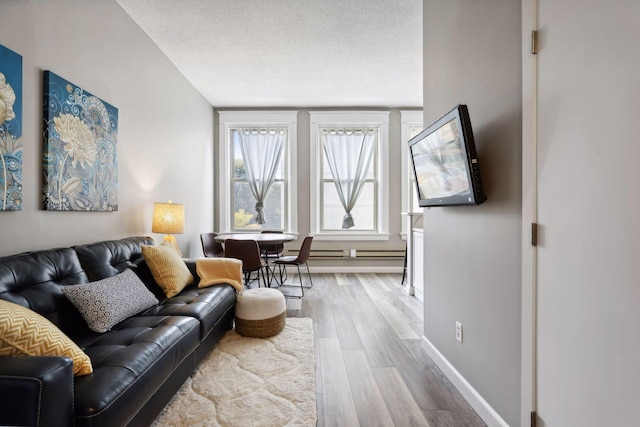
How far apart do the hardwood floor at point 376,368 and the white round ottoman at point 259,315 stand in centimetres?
42

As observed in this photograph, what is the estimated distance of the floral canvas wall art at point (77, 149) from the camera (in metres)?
1.99

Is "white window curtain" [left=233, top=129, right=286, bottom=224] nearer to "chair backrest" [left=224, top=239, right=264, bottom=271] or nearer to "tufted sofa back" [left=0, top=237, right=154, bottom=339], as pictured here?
"chair backrest" [left=224, top=239, right=264, bottom=271]

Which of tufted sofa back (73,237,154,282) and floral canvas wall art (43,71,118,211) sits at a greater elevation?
floral canvas wall art (43,71,118,211)

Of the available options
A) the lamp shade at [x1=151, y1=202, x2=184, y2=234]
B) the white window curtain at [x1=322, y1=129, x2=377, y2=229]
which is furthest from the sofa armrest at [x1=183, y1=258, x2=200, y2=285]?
the white window curtain at [x1=322, y1=129, x2=377, y2=229]

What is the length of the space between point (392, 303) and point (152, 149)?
333cm

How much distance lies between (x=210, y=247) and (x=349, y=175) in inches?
107

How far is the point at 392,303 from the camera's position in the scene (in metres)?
3.74

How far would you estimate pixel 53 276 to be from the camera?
1.72 m

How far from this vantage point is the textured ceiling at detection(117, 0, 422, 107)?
2.85 meters

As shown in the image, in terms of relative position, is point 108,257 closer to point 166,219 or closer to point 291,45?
point 166,219

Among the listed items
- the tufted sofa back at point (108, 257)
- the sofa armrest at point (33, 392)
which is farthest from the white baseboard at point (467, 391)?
the tufted sofa back at point (108, 257)

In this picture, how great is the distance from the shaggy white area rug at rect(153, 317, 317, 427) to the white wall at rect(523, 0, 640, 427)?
122 cm

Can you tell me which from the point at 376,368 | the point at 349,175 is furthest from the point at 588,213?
the point at 349,175

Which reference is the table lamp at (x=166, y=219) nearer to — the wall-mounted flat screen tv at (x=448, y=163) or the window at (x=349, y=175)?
the wall-mounted flat screen tv at (x=448, y=163)
